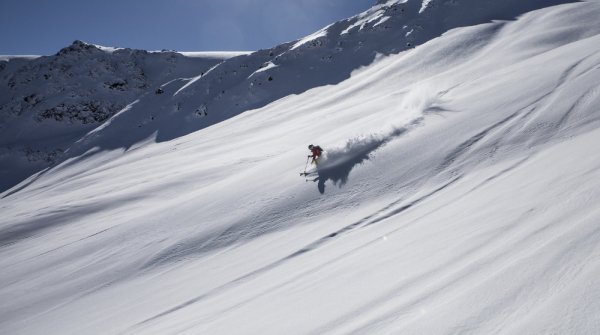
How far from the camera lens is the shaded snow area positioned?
346 cm

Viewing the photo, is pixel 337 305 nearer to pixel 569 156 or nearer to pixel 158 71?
pixel 569 156

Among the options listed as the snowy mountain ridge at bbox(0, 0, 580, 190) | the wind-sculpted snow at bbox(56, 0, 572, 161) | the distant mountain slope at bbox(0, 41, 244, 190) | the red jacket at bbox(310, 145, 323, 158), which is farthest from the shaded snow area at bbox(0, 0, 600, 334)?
the distant mountain slope at bbox(0, 41, 244, 190)

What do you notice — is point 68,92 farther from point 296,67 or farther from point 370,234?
point 370,234

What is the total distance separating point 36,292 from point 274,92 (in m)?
40.1

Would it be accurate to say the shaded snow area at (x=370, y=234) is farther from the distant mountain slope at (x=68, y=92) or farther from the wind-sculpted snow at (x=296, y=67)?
the distant mountain slope at (x=68, y=92)

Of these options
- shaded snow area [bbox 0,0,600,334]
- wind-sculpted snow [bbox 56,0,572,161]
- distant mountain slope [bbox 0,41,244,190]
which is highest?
distant mountain slope [bbox 0,41,244,190]

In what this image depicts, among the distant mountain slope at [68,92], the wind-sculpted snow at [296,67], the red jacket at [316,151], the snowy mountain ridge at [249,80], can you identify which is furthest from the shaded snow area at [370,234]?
the distant mountain slope at [68,92]

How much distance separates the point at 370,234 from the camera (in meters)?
6.58

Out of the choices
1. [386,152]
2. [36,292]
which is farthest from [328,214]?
[36,292]

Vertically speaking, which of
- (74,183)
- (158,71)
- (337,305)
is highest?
(158,71)

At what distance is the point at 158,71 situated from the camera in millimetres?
99125

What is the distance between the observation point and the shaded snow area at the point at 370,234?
346cm

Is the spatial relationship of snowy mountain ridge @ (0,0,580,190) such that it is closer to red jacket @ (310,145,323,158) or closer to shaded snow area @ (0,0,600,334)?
shaded snow area @ (0,0,600,334)

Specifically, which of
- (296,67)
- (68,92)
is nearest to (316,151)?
(296,67)
